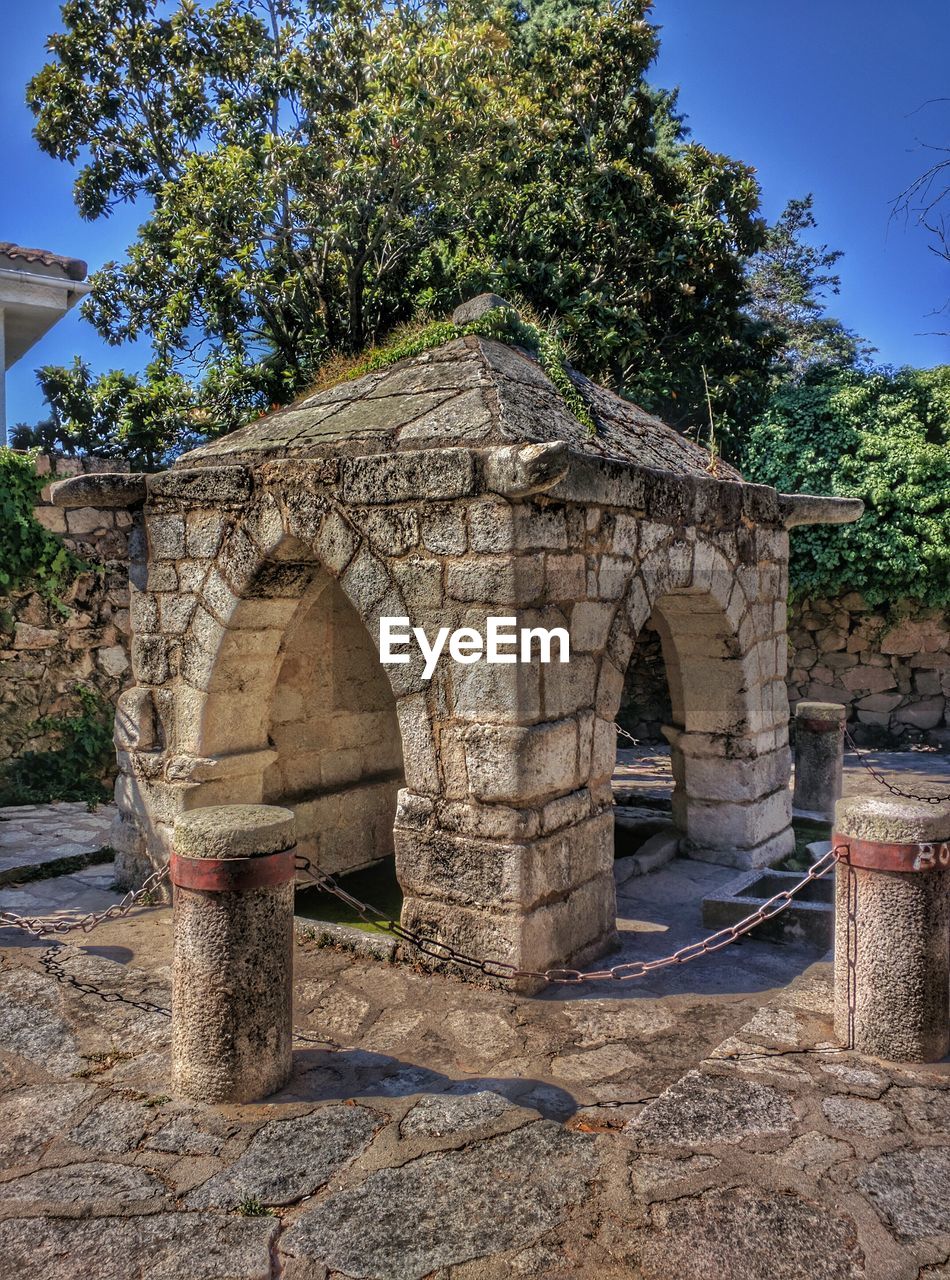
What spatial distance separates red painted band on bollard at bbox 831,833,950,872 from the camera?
11.7ft

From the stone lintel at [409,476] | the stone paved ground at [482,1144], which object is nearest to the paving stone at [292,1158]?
the stone paved ground at [482,1144]

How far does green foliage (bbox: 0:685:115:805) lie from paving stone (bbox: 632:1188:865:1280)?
7135mm

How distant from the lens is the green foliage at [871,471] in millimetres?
11594

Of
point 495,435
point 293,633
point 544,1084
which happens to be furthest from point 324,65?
point 544,1084

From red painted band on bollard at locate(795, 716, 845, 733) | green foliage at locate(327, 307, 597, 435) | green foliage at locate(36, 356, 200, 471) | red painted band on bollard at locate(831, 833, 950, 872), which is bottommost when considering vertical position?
red painted band on bollard at locate(831, 833, 950, 872)

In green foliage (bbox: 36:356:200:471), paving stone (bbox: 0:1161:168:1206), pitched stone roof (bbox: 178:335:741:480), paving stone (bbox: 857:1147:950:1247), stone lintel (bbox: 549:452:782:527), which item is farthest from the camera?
green foliage (bbox: 36:356:200:471)

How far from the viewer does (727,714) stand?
6133 mm

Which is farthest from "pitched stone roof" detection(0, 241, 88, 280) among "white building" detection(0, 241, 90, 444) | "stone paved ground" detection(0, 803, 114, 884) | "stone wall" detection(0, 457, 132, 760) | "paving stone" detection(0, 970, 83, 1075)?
"paving stone" detection(0, 970, 83, 1075)

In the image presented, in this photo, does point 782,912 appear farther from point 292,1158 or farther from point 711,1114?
point 292,1158

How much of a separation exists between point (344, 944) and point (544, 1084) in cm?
167

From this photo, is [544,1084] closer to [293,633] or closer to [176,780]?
[176,780]

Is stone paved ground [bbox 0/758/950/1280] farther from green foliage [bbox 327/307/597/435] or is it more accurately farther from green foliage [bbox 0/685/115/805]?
green foliage [bbox 0/685/115/805]

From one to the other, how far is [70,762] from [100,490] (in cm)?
438

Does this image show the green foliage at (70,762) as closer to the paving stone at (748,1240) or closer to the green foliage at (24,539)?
the green foliage at (24,539)
